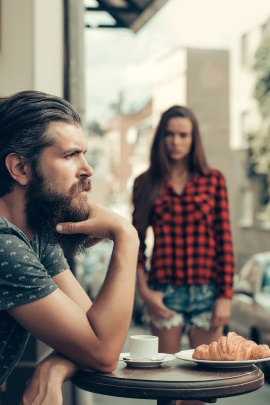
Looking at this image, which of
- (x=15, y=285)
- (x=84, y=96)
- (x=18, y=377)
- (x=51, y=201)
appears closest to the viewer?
(x=15, y=285)

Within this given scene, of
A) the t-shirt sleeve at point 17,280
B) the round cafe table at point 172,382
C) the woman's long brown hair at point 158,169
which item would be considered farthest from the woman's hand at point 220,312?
the t-shirt sleeve at point 17,280

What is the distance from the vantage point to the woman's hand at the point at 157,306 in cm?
439

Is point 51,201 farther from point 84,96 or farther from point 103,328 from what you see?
point 84,96

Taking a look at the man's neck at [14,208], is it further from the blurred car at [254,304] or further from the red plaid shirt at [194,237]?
the blurred car at [254,304]

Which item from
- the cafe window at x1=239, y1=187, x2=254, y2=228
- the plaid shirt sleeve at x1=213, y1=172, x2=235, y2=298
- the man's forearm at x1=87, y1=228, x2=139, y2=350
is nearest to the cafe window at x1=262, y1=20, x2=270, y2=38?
the cafe window at x1=239, y1=187, x2=254, y2=228

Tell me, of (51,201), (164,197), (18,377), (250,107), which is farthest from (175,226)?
(250,107)

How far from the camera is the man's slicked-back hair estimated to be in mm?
2533

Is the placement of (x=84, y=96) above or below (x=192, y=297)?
above

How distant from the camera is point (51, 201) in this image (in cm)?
261

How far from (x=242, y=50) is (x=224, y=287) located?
37.6 meters

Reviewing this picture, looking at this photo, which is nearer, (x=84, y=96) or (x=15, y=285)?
(x=15, y=285)

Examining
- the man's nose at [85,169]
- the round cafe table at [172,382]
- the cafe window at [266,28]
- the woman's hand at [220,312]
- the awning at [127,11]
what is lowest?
the woman's hand at [220,312]

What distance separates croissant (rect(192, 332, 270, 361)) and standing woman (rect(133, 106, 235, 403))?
1.77 metres

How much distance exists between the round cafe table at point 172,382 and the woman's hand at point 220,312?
1806mm
